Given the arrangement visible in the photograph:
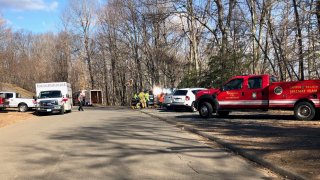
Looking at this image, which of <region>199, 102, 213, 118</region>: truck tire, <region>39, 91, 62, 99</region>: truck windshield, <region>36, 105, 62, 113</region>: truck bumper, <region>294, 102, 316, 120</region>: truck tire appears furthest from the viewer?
<region>39, 91, 62, 99</region>: truck windshield

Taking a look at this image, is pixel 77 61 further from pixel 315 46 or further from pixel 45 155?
pixel 45 155

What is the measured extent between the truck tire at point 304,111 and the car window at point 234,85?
3.13m

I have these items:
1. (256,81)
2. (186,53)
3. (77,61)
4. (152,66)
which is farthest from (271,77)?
(77,61)

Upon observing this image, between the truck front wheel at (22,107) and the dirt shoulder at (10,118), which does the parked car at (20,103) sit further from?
the dirt shoulder at (10,118)

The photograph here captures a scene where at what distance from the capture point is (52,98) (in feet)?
106

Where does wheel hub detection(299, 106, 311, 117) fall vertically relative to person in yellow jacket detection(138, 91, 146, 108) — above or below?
below

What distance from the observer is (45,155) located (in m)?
10.9

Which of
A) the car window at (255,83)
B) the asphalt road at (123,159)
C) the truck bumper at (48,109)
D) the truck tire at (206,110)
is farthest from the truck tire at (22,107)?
the car window at (255,83)

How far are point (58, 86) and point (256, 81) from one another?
62.1 feet

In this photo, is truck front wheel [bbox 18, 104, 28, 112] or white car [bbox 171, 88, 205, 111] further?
truck front wheel [bbox 18, 104, 28, 112]

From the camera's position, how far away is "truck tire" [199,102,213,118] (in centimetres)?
2100

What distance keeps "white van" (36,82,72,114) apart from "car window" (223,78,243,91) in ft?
52.9

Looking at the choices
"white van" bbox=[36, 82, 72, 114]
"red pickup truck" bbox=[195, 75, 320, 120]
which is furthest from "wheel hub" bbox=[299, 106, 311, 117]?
"white van" bbox=[36, 82, 72, 114]

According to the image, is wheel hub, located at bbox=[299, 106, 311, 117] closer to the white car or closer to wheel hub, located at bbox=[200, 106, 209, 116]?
wheel hub, located at bbox=[200, 106, 209, 116]
